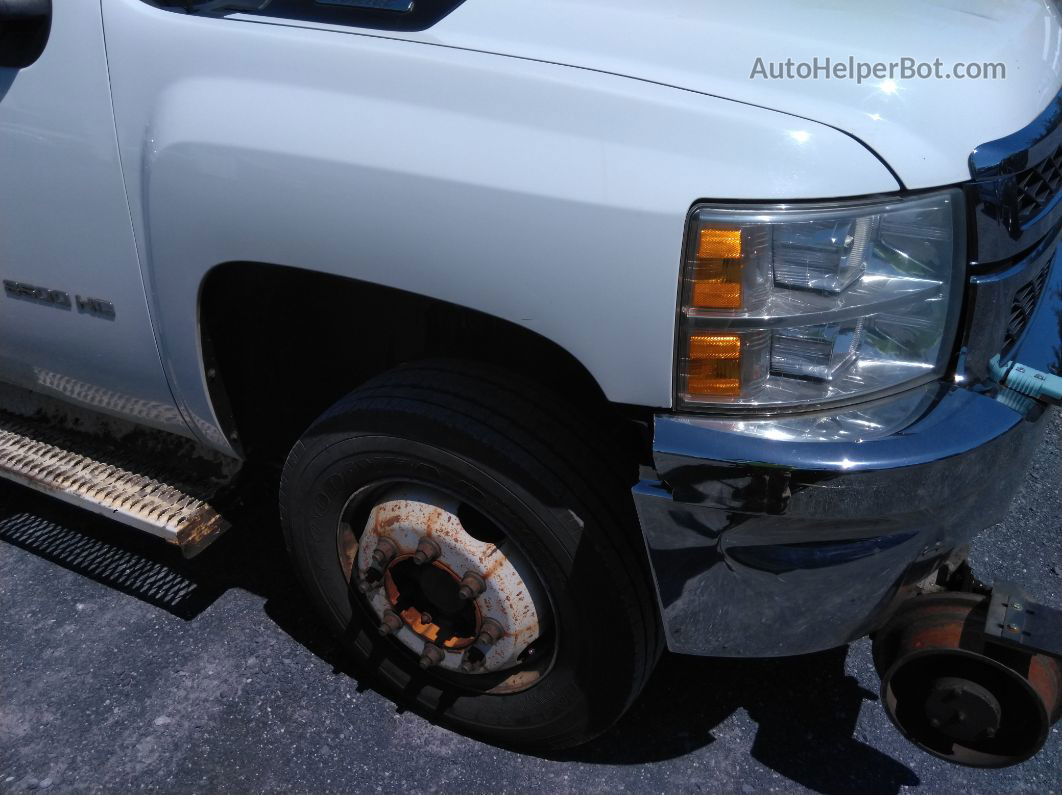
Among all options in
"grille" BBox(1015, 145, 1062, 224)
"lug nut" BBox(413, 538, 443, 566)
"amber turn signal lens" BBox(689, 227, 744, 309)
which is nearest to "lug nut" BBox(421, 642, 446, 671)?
"lug nut" BBox(413, 538, 443, 566)

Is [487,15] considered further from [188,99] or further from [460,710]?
[460,710]

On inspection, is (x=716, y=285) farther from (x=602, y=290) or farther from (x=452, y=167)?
(x=452, y=167)

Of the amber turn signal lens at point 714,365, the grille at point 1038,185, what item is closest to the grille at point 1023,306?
the grille at point 1038,185

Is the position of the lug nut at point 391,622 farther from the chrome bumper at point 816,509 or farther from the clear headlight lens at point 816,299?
the clear headlight lens at point 816,299

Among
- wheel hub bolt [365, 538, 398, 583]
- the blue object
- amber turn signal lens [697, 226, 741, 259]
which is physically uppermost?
amber turn signal lens [697, 226, 741, 259]

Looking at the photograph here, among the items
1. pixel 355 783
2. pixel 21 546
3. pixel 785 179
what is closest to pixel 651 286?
pixel 785 179

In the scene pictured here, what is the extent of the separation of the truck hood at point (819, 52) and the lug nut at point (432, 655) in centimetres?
129

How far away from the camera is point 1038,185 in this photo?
1870mm

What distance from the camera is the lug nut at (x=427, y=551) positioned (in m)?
2.09

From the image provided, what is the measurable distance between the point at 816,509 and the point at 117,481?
71.8 inches

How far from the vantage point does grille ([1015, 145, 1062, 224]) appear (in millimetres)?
1802

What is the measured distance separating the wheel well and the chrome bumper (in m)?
0.21

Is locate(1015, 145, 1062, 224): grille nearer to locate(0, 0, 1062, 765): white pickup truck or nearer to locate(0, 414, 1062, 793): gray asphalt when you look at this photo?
locate(0, 0, 1062, 765): white pickup truck

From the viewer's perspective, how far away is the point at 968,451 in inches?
67.2
